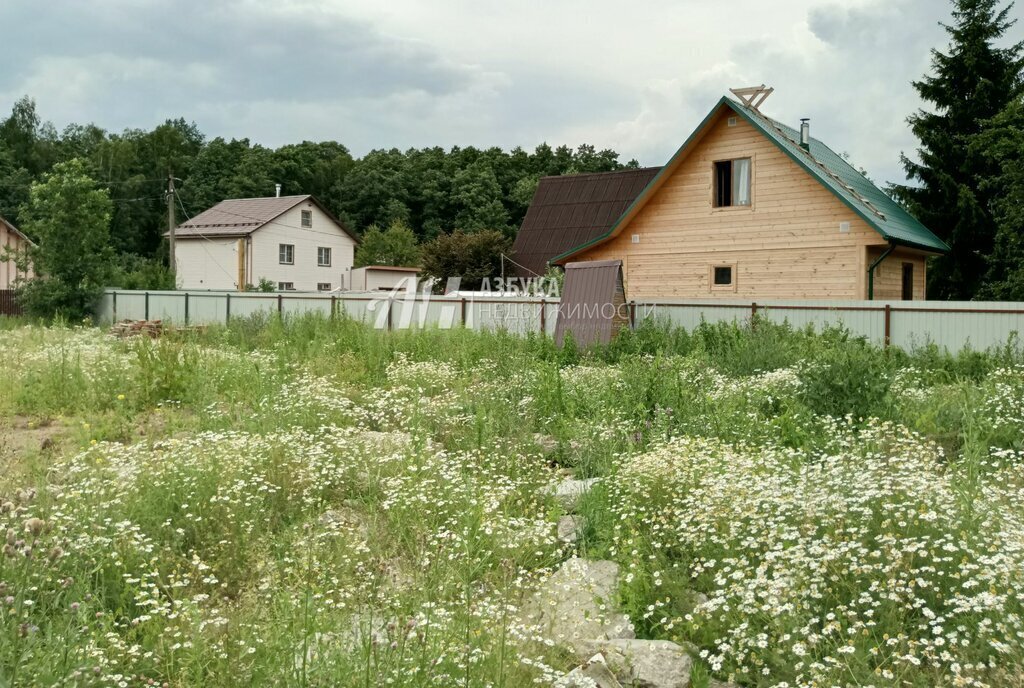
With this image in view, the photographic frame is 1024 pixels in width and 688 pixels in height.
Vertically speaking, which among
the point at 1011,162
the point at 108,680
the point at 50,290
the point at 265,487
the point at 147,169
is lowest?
the point at 108,680

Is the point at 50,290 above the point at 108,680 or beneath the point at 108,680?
above

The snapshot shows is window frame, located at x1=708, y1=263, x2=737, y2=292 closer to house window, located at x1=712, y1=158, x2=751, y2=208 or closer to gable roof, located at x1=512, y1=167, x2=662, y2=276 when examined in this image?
house window, located at x1=712, y1=158, x2=751, y2=208

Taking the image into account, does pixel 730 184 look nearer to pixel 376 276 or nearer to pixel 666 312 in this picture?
pixel 666 312

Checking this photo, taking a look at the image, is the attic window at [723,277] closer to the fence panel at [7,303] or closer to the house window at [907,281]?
the house window at [907,281]

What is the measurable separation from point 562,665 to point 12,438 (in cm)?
681

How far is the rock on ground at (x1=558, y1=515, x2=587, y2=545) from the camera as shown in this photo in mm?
6091

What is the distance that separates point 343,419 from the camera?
28.1ft

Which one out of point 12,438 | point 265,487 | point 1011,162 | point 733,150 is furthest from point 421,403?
point 1011,162

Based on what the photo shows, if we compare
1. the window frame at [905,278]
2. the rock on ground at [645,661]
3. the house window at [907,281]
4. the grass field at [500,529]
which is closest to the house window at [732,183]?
the window frame at [905,278]

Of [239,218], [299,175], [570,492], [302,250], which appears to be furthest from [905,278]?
[299,175]

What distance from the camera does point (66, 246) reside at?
27172 mm

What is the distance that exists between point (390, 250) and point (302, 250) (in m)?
11.8

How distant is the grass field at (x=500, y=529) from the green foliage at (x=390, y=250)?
157 feet

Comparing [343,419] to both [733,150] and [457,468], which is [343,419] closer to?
[457,468]
